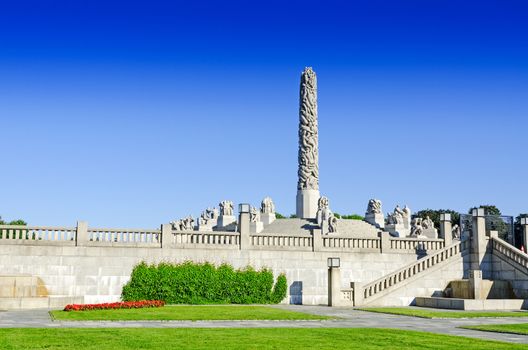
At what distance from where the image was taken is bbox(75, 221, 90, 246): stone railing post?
3600cm

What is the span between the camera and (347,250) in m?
41.2

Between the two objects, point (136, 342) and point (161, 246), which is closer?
point (136, 342)

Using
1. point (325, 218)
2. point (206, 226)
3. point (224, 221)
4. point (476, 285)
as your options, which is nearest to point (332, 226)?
point (325, 218)

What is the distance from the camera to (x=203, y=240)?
39125mm

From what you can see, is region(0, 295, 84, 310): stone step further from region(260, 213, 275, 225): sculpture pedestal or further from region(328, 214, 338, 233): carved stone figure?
region(260, 213, 275, 225): sculpture pedestal

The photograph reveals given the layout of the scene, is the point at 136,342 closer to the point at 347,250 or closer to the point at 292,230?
the point at 347,250

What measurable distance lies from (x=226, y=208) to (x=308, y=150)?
17036 mm

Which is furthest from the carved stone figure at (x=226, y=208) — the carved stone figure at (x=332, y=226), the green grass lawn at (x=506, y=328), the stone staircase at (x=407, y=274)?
the green grass lawn at (x=506, y=328)

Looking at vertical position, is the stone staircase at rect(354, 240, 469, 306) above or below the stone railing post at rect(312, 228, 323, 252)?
below

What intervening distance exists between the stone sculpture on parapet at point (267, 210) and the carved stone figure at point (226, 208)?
7.13 meters

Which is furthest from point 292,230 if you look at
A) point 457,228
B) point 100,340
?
point 100,340

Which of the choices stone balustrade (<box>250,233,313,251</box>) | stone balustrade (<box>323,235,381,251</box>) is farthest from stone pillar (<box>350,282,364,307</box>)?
stone balustrade (<box>250,233,313,251</box>)

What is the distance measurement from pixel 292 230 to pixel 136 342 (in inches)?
1943

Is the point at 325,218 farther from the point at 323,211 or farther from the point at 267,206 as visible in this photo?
the point at 267,206
